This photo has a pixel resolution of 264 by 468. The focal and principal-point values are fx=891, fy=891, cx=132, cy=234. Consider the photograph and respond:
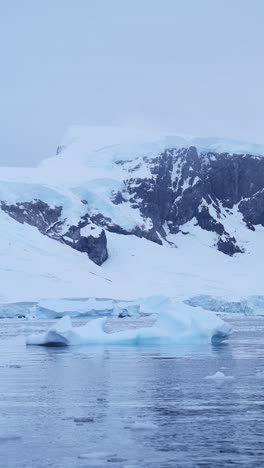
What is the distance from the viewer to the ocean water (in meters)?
10.6

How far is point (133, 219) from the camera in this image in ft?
379

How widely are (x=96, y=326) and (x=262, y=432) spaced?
64.3 ft

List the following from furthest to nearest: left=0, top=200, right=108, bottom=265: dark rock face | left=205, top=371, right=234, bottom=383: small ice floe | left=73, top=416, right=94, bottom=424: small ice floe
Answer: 1. left=0, top=200, right=108, bottom=265: dark rock face
2. left=205, top=371, right=234, bottom=383: small ice floe
3. left=73, top=416, right=94, bottom=424: small ice floe

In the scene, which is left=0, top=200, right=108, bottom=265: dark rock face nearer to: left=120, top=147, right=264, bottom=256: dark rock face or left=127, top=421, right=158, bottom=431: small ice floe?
left=120, top=147, right=264, bottom=256: dark rock face

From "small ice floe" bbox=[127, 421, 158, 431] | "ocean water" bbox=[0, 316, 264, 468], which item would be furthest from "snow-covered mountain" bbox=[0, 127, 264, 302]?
"small ice floe" bbox=[127, 421, 158, 431]

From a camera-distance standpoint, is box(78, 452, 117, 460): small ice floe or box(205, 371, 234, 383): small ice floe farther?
box(205, 371, 234, 383): small ice floe

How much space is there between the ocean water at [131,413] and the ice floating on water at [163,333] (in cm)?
633

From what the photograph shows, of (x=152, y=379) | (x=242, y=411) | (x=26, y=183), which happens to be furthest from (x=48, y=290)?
(x=242, y=411)

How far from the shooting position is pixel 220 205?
427 ft

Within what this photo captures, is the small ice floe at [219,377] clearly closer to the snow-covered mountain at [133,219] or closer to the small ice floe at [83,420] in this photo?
the small ice floe at [83,420]

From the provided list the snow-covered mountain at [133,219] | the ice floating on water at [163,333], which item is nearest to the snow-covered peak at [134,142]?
the snow-covered mountain at [133,219]

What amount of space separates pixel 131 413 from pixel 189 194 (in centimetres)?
11276

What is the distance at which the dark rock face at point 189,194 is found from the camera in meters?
118

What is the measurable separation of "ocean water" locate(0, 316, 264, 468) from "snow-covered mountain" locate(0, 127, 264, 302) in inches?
1825
